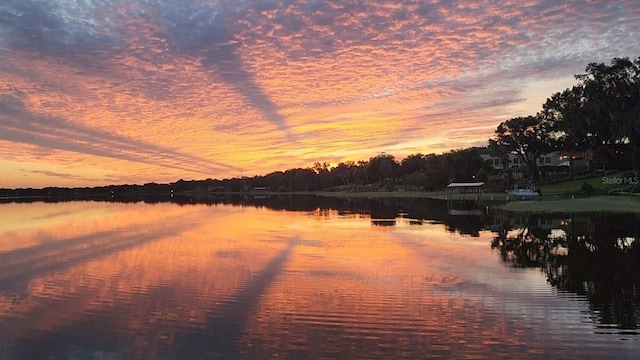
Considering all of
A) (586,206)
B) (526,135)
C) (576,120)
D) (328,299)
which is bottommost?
(328,299)

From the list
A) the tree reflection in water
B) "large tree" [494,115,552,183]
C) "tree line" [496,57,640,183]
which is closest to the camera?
the tree reflection in water

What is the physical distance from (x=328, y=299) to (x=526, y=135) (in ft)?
277

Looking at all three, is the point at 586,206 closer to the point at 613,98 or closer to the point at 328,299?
the point at 613,98

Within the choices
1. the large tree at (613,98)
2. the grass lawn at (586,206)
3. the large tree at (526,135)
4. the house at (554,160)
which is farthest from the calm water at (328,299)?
the house at (554,160)

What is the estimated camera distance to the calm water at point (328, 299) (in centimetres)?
1039

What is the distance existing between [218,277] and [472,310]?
9.08 meters

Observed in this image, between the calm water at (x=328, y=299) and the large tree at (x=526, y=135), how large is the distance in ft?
214

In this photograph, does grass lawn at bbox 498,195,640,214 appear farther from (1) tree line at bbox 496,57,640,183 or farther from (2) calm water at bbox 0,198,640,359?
(2) calm water at bbox 0,198,640,359

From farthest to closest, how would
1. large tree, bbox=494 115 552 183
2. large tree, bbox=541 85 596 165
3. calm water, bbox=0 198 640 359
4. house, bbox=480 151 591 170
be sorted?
house, bbox=480 151 591 170 → large tree, bbox=494 115 552 183 → large tree, bbox=541 85 596 165 → calm water, bbox=0 198 640 359

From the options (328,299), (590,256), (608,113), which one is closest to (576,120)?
(608,113)

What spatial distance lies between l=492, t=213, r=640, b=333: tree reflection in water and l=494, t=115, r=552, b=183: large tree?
54.0 m

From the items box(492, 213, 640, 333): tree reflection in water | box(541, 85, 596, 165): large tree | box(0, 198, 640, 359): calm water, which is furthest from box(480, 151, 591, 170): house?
box(0, 198, 640, 359): calm water

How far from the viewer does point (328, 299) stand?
14.4 meters

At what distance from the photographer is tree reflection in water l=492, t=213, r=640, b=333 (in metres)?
13.2
